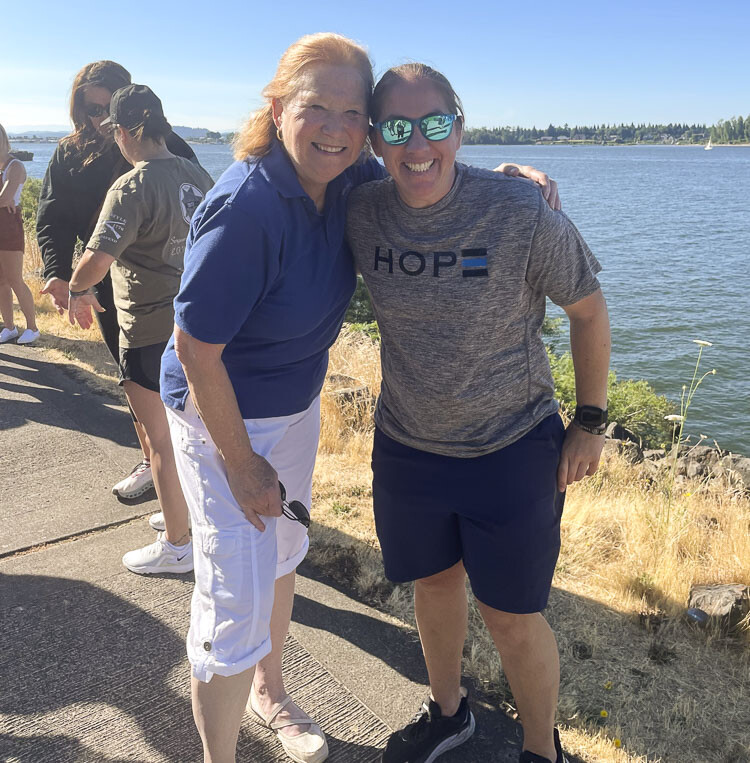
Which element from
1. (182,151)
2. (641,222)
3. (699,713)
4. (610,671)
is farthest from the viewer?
(641,222)

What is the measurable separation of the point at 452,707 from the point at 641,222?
142 feet

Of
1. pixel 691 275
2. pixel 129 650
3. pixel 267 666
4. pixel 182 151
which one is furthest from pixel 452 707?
pixel 691 275

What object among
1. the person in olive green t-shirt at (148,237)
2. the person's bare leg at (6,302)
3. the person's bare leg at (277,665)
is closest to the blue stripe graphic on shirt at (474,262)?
the person's bare leg at (277,665)

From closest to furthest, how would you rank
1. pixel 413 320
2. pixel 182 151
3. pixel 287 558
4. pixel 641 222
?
pixel 413 320
pixel 287 558
pixel 182 151
pixel 641 222

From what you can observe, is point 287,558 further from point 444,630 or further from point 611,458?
point 611,458

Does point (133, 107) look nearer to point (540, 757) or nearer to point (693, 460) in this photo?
point (540, 757)

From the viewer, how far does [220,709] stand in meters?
2.02

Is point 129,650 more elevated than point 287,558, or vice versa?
point 287,558

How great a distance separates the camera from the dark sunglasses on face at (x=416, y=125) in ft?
6.59

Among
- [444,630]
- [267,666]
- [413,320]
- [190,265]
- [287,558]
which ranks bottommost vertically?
[267,666]

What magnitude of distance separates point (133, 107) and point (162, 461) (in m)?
1.58

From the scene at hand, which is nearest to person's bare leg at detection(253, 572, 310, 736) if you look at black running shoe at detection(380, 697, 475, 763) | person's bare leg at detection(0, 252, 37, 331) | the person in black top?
black running shoe at detection(380, 697, 475, 763)

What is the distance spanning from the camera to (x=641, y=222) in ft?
137

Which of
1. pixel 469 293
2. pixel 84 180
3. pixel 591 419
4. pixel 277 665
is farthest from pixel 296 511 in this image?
pixel 84 180
